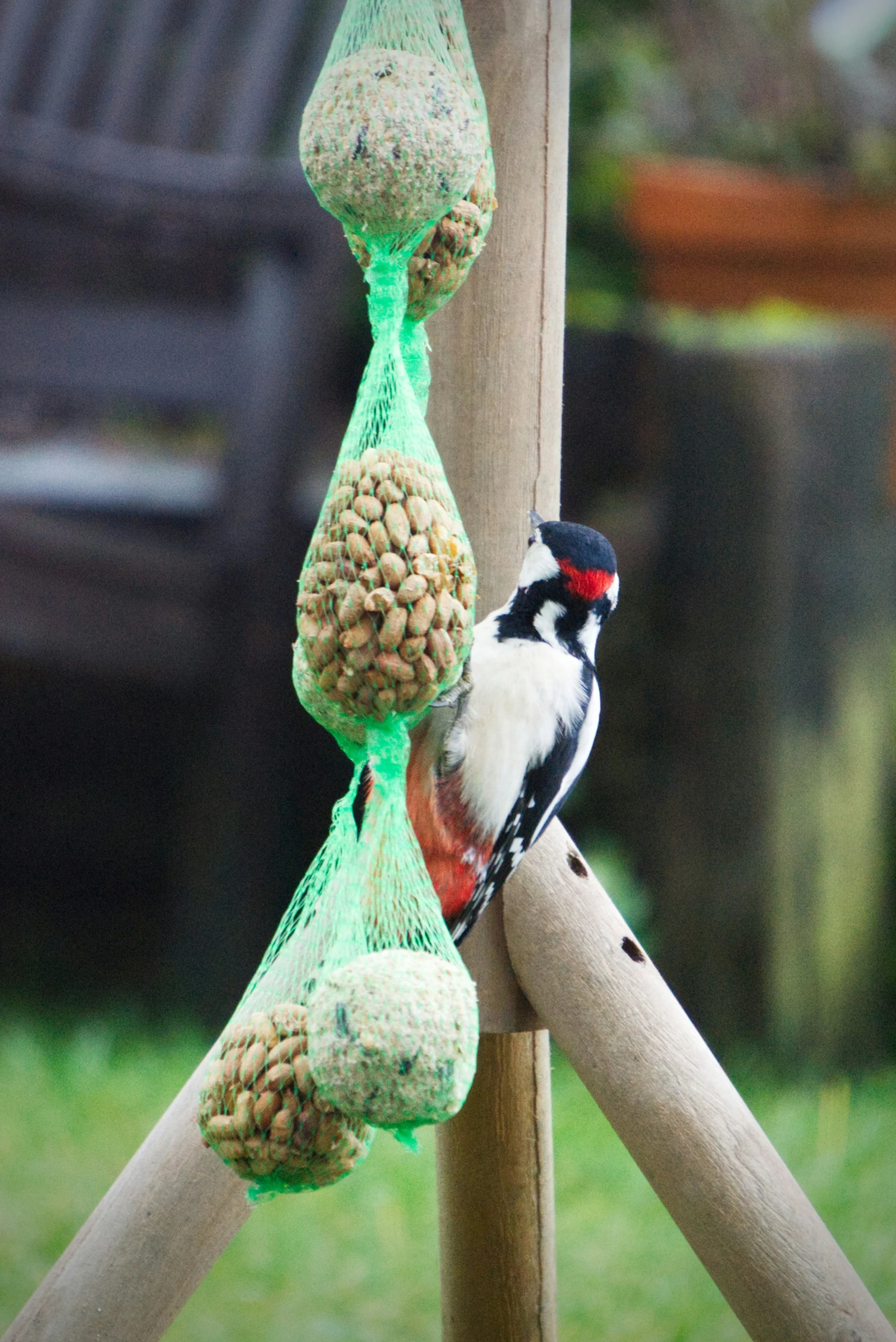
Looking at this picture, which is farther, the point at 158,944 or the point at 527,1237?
the point at 158,944

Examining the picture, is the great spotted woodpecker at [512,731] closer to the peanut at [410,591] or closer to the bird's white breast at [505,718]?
the bird's white breast at [505,718]

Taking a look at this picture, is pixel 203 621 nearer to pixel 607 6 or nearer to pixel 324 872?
pixel 324 872

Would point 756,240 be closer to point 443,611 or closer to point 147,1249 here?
point 443,611

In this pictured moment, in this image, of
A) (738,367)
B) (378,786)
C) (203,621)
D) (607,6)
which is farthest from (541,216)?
(607,6)

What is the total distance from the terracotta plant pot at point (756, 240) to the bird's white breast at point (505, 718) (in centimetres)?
266

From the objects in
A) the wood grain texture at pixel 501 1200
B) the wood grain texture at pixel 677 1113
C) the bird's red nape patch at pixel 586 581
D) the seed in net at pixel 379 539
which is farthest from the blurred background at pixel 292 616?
the seed in net at pixel 379 539

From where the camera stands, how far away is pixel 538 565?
144 centimetres

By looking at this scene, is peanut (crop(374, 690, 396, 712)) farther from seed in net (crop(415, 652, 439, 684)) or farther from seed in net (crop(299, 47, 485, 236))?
seed in net (crop(299, 47, 485, 236))

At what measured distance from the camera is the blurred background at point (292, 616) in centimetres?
296

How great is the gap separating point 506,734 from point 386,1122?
1.52ft

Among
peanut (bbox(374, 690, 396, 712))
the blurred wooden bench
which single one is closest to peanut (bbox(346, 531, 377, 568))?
peanut (bbox(374, 690, 396, 712))

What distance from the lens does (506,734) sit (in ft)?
4.73

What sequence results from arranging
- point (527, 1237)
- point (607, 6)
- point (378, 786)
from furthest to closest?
point (607, 6), point (527, 1237), point (378, 786)

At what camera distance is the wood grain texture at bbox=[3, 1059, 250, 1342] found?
131 centimetres
